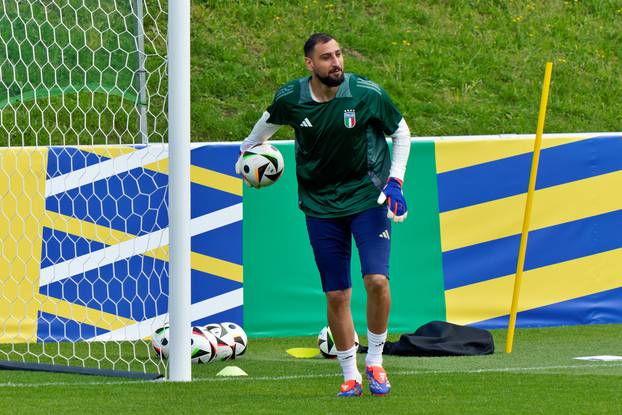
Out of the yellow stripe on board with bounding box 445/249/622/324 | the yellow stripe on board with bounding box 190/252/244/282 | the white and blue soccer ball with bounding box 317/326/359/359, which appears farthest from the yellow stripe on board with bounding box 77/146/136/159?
the yellow stripe on board with bounding box 445/249/622/324

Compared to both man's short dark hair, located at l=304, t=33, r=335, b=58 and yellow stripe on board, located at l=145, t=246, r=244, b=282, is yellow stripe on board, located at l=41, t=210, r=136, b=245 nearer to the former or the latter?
yellow stripe on board, located at l=145, t=246, r=244, b=282

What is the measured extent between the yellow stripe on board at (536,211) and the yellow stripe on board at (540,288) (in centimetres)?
36

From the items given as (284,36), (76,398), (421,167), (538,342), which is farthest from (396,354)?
(284,36)

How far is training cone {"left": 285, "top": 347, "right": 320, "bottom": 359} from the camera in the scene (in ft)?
30.3

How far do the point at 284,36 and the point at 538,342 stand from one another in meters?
6.48

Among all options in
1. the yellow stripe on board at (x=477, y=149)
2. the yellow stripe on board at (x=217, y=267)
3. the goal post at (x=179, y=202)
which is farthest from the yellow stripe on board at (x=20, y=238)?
the yellow stripe on board at (x=477, y=149)

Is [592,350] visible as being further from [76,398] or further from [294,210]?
[76,398]

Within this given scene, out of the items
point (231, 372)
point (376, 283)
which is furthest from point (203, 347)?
point (376, 283)

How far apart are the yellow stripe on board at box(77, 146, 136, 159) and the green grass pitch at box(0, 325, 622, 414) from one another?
2.02 meters

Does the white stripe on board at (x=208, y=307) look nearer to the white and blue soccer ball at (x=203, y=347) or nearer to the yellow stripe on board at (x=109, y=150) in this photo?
the yellow stripe on board at (x=109, y=150)

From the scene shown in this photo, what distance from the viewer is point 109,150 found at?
10.2 m

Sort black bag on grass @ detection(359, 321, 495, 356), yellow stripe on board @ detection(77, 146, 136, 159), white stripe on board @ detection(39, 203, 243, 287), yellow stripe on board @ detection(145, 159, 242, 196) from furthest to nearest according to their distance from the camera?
1. yellow stripe on board @ detection(145, 159, 242, 196)
2. white stripe on board @ detection(39, 203, 243, 287)
3. yellow stripe on board @ detection(77, 146, 136, 159)
4. black bag on grass @ detection(359, 321, 495, 356)

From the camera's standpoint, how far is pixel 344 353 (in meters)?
7.18

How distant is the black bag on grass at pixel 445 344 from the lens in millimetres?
9180
